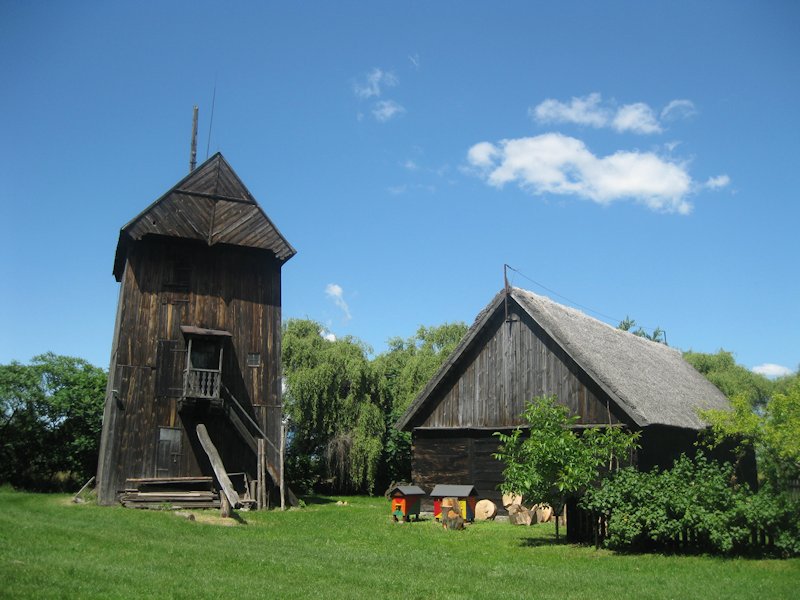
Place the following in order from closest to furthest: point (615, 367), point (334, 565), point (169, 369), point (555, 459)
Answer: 1. point (334, 565)
2. point (555, 459)
3. point (615, 367)
4. point (169, 369)

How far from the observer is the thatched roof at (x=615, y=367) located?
74.1 feet

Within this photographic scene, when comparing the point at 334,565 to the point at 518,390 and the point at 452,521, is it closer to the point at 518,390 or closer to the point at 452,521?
the point at 452,521

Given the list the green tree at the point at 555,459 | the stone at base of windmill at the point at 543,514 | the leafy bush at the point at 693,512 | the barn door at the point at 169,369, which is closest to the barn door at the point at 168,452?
the barn door at the point at 169,369

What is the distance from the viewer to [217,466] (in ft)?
86.6

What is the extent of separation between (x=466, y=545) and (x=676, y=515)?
5.01 meters

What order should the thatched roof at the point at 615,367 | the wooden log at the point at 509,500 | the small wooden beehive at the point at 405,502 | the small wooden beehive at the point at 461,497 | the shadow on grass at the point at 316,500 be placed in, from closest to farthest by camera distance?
the thatched roof at the point at 615,367 < the small wooden beehive at the point at 461,497 < the small wooden beehive at the point at 405,502 < the wooden log at the point at 509,500 < the shadow on grass at the point at 316,500

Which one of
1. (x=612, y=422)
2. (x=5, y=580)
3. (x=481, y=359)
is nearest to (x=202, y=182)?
(x=481, y=359)

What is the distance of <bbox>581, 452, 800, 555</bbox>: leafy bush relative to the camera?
15484mm

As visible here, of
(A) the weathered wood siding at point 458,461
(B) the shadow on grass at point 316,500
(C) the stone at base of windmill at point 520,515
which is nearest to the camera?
(C) the stone at base of windmill at point 520,515

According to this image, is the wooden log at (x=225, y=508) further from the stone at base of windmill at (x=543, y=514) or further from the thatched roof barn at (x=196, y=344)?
the stone at base of windmill at (x=543, y=514)

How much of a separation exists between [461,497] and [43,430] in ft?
74.3

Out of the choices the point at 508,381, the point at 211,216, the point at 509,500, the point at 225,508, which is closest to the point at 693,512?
the point at 509,500

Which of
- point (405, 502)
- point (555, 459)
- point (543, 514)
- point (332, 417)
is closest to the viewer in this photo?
point (555, 459)

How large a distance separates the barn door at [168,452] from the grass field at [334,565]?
5762mm
